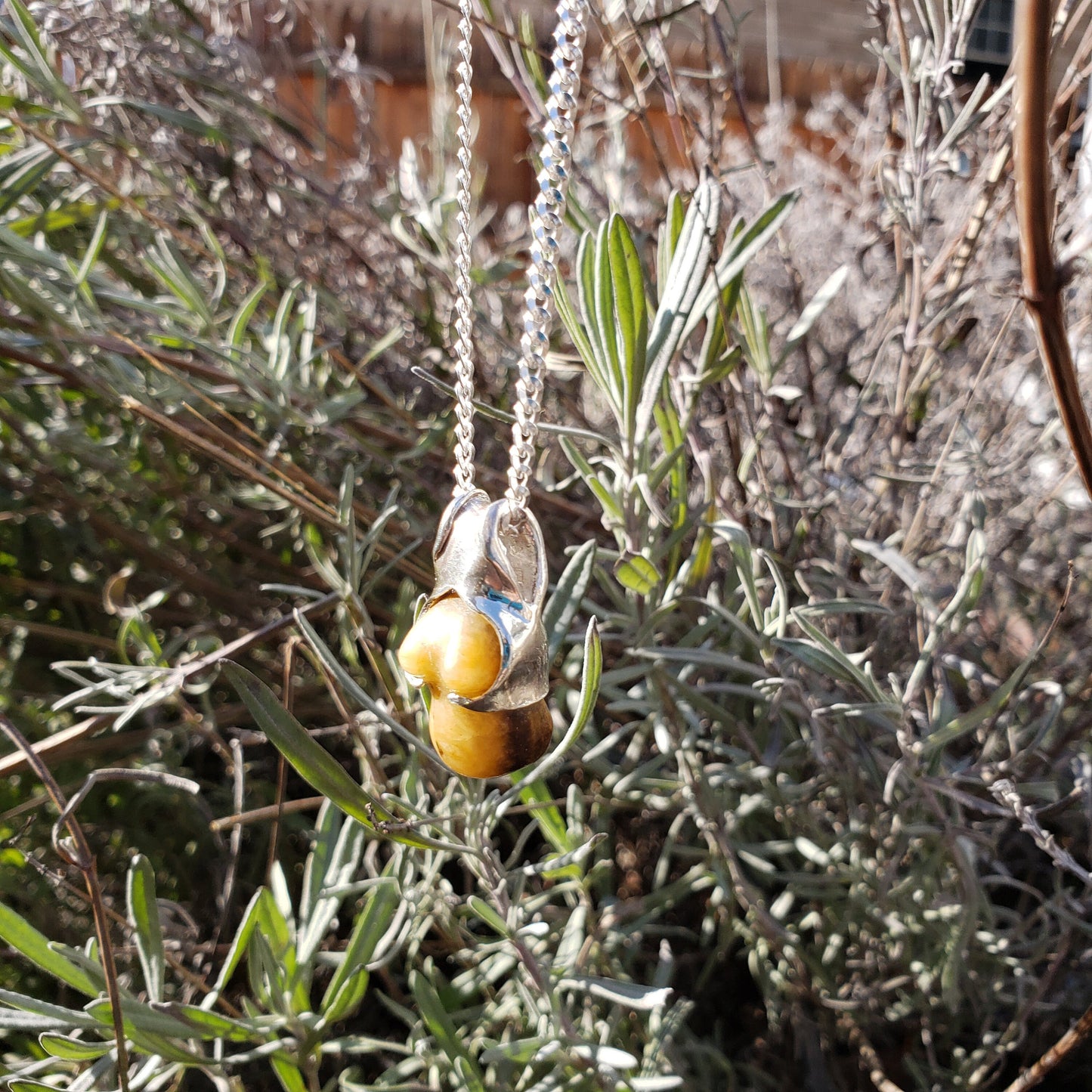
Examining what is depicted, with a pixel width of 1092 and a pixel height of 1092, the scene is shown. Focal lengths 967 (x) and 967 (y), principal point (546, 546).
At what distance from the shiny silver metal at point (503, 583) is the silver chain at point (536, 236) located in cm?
1

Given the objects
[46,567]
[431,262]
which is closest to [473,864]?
[431,262]

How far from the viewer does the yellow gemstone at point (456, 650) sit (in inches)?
16.2

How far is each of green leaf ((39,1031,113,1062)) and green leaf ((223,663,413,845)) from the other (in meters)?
0.19

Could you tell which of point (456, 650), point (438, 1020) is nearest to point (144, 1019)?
point (438, 1020)

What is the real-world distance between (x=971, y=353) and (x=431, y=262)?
557 mm

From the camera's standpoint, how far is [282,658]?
34.2 inches

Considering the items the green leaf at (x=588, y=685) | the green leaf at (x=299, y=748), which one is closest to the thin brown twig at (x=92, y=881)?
the green leaf at (x=299, y=748)

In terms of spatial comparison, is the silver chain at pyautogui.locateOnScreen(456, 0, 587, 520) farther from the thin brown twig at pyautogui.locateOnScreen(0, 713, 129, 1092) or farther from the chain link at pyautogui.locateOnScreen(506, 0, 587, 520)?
the thin brown twig at pyautogui.locateOnScreen(0, 713, 129, 1092)

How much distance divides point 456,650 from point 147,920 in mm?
264

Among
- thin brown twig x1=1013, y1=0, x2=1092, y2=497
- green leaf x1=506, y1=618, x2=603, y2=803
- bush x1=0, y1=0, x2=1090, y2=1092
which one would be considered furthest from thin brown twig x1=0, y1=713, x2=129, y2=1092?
thin brown twig x1=1013, y1=0, x2=1092, y2=497

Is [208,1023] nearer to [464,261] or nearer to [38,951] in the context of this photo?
[38,951]

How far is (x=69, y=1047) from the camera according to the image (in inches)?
18.7

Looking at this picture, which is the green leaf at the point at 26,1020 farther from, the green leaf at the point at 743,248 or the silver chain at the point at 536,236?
the green leaf at the point at 743,248

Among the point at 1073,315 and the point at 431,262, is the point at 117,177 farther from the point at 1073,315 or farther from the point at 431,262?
the point at 1073,315
